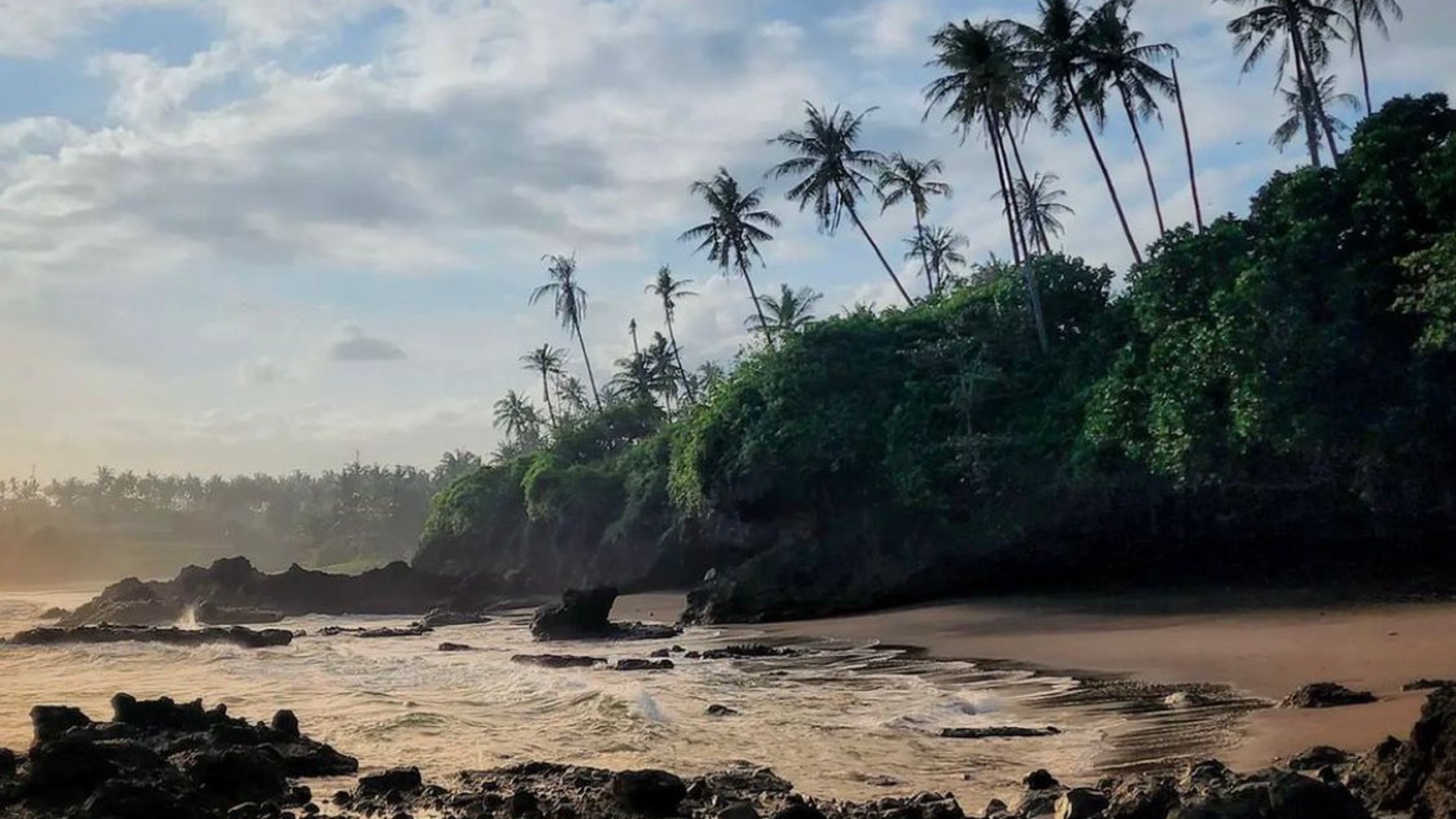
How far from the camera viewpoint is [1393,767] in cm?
681

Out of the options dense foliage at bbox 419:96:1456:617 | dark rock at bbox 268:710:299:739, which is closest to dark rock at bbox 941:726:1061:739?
dark rock at bbox 268:710:299:739

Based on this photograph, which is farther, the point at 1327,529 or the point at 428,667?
the point at 1327,529

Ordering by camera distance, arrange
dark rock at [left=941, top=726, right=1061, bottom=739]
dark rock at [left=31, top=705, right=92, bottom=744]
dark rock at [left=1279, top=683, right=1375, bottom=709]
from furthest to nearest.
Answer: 1. dark rock at [left=31, top=705, right=92, bottom=744]
2. dark rock at [left=941, top=726, right=1061, bottom=739]
3. dark rock at [left=1279, top=683, right=1375, bottom=709]

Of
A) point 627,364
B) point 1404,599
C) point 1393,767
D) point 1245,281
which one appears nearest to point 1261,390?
point 1245,281

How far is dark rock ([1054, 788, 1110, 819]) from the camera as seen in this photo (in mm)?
7059

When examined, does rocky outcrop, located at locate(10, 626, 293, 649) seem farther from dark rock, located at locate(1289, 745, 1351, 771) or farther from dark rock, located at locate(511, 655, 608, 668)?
dark rock, located at locate(1289, 745, 1351, 771)

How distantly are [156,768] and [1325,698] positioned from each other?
35.8ft

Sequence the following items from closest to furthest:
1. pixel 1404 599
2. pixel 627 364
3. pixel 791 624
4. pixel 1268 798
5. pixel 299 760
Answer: pixel 1268 798
pixel 299 760
pixel 1404 599
pixel 791 624
pixel 627 364

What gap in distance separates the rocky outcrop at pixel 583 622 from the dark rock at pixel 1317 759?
20.7 metres

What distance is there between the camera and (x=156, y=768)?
973 cm

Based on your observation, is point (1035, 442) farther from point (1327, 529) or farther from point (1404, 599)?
point (1404, 599)

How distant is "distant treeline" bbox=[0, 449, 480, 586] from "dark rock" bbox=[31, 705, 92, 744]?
76620 millimetres

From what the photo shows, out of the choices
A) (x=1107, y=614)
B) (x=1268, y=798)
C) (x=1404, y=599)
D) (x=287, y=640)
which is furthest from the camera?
(x=287, y=640)

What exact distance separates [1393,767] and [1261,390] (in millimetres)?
15854
